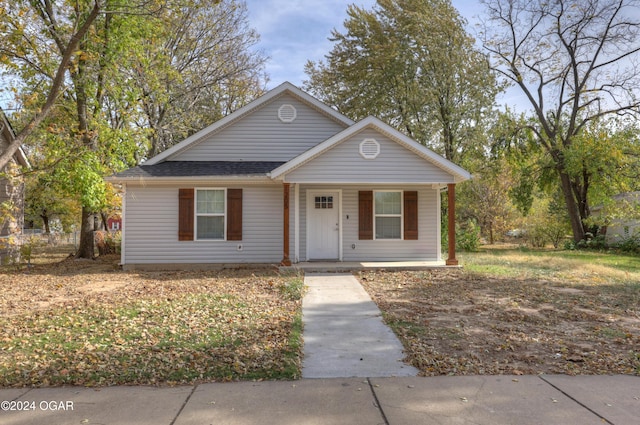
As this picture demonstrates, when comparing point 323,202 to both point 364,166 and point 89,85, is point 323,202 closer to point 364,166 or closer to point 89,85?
point 364,166

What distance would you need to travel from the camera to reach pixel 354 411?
3.43 meters

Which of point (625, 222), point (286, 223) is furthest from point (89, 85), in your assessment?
point (625, 222)

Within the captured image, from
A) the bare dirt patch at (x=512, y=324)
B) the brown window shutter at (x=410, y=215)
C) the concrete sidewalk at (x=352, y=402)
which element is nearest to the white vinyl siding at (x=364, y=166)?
the brown window shutter at (x=410, y=215)

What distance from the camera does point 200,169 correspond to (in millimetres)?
12047

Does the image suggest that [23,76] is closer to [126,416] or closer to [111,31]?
[111,31]

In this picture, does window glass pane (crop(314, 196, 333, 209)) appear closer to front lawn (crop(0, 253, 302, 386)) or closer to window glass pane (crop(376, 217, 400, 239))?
window glass pane (crop(376, 217, 400, 239))

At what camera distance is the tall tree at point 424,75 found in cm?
2088

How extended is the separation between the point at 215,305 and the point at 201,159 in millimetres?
7175

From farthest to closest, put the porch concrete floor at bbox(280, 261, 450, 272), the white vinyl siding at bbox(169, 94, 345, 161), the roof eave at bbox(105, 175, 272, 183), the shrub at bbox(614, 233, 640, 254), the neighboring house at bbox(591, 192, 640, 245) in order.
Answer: the shrub at bbox(614, 233, 640, 254) < the neighboring house at bbox(591, 192, 640, 245) < the white vinyl siding at bbox(169, 94, 345, 161) < the roof eave at bbox(105, 175, 272, 183) < the porch concrete floor at bbox(280, 261, 450, 272)

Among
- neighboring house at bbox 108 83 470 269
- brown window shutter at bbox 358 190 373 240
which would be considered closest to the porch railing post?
neighboring house at bbox 108 83 470 269

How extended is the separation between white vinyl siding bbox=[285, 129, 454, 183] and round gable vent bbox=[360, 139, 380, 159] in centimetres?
8

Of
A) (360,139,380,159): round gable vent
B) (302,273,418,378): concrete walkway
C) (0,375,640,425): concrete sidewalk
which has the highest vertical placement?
(360,139,380,159): round gable vent

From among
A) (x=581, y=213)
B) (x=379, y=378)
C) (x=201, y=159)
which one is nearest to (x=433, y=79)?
(x=581, y=213)

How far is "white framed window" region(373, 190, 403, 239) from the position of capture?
12.3 metres
